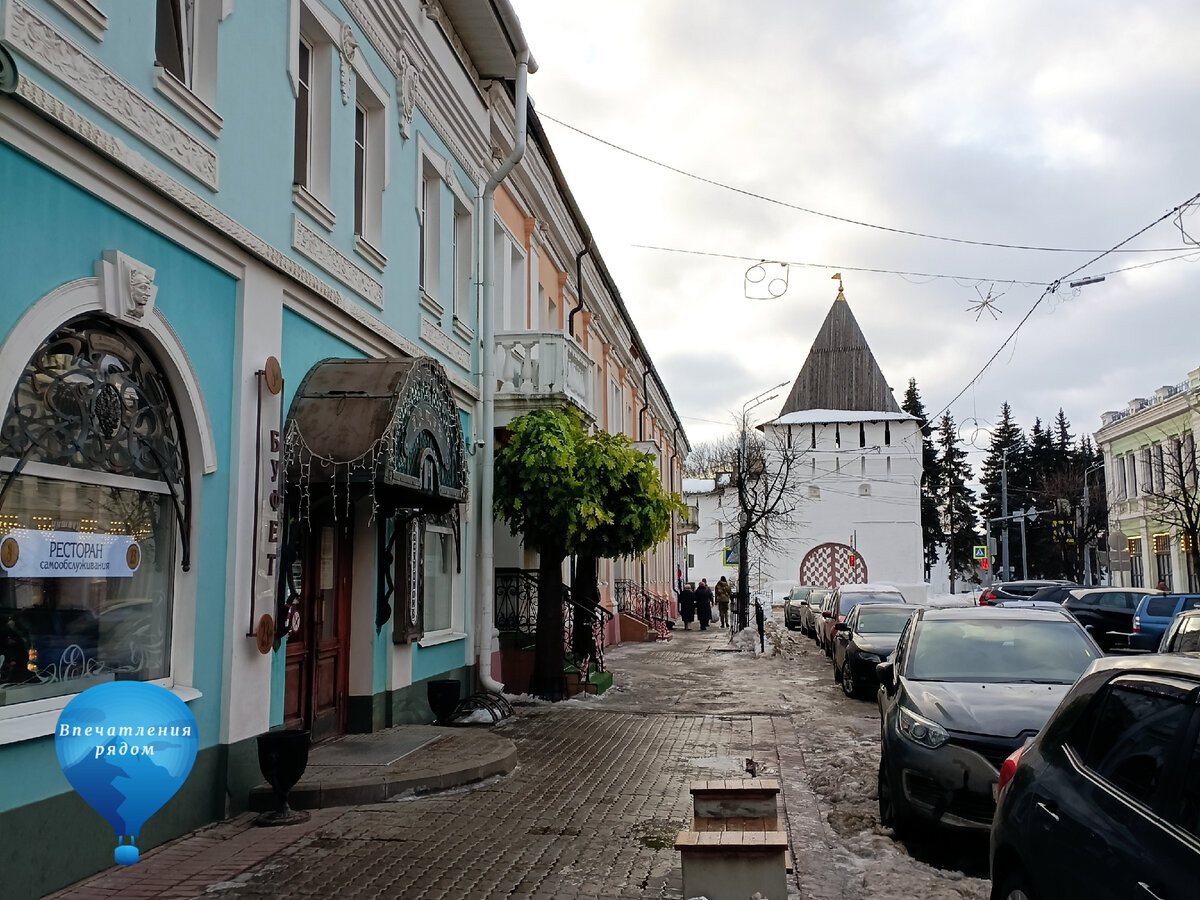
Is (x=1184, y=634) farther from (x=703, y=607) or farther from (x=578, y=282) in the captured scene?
(x=703, y=607)

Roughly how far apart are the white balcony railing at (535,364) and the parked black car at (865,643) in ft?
18.6

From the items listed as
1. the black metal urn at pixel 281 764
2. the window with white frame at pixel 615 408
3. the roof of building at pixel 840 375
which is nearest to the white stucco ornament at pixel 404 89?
the black metal urn at pixel 281 764

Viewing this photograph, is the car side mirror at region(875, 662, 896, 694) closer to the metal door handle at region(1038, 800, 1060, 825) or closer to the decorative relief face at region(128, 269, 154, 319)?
the metal door handle at region(1038, 800, 1060, 825)

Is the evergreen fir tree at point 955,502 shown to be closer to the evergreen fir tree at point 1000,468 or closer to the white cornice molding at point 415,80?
the evergreen fir tree at point 1000,468

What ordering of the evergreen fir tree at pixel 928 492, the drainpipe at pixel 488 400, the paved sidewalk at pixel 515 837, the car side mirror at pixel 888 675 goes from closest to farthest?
the paved sidewalk at pixel 515 837 → the car side mirror at pixel 888 675 → the drainpipe at pixel 488 400 → the evergreen fir tree at pixel 928 492

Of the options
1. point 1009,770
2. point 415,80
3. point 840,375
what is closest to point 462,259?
point 415,80

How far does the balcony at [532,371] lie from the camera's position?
15047mm

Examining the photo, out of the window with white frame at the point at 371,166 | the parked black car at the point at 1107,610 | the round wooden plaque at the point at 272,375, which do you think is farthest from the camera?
the parked black car at the point at 1107,610

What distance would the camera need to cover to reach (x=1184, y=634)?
476 inches

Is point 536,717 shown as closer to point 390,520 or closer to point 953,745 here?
point 390,520

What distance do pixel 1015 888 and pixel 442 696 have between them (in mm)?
8276

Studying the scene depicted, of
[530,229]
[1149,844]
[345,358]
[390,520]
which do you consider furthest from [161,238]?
[530,229]

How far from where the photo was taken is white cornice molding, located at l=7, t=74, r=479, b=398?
18.5 ft

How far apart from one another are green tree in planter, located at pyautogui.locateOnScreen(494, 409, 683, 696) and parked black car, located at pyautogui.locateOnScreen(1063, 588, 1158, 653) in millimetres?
12259
